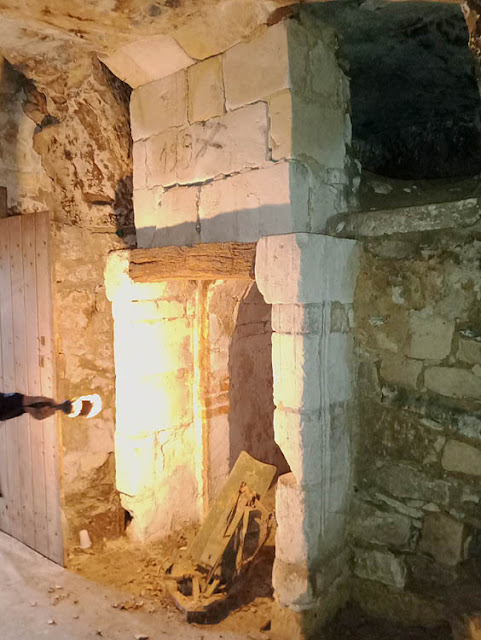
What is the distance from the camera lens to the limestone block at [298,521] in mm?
2785

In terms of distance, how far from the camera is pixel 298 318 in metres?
2.70

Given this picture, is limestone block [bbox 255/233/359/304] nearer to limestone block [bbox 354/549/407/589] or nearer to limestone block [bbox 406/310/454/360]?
limestone block [bbox 406/310/454/360]

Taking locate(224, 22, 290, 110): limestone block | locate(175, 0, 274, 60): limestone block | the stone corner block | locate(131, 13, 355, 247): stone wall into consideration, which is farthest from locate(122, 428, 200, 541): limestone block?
locate(175, 0, 274, 60): limestone block

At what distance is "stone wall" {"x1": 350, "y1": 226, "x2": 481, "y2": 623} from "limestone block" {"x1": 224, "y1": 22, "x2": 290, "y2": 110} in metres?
1.00

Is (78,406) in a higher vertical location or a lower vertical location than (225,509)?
higher

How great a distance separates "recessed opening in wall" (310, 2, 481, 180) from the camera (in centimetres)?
291

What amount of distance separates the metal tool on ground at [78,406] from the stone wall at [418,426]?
1.64 m

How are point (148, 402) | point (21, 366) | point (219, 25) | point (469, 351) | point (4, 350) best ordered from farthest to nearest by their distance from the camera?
point (4, 350) < point (21, 366) < point (148, 402) < point (219, 25) < point (469, 351)

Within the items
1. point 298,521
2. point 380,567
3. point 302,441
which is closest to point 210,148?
point 302,441

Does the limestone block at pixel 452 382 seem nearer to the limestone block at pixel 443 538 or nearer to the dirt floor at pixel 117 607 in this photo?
the limestone block at pixel 443 538

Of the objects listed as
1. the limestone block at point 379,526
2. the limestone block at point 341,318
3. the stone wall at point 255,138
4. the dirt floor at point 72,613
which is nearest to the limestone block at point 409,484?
the limestone block at point 379,526

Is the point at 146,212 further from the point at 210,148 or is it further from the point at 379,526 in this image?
the point at 379,526

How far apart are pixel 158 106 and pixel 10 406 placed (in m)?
2.03

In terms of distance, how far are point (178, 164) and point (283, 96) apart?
2.78ft
